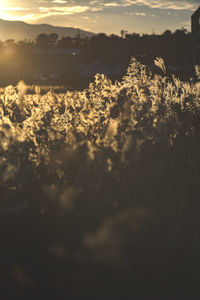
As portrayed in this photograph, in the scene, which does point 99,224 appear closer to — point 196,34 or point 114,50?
point 196,34

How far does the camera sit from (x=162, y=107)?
20.9 feet

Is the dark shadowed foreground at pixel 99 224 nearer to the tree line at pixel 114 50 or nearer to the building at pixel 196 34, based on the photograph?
the building at pixel 196 34

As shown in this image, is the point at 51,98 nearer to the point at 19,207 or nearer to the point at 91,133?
the point at 91,133

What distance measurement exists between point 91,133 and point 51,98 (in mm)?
1148

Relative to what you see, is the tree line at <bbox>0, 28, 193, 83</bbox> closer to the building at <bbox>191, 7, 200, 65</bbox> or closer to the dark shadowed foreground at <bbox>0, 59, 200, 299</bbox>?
the building at <bbox>191, 7, 200, 65</bbox>

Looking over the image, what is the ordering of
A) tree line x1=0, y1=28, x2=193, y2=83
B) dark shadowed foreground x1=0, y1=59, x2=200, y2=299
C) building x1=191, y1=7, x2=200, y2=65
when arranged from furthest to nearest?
tree line x1=0, y1=28, x2=193, y2=83
building x1=191, y1=7, x2=200, y2=65
dark shadowed foreground x1=0, y1=59, x2=200, y2=299

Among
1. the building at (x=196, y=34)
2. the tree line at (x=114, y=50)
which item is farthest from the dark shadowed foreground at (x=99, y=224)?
the tree line at (x=114, y=50)

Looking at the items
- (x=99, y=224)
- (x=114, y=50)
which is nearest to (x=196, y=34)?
(x=99, y=224)

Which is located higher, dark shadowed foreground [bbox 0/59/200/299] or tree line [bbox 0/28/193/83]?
tree line [bbox 0/28/193/83]

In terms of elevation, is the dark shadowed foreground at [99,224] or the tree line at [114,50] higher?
the tree line at [114,50]

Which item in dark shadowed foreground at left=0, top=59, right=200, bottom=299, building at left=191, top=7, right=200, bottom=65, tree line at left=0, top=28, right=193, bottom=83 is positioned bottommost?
dark shadowed foreground at left=0, top=59, right=200, bottom=299

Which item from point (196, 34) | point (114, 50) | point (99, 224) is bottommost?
point (99, 224)

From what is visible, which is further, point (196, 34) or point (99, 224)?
point (196, 34)

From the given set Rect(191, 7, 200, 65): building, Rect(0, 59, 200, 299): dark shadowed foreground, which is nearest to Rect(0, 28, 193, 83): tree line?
Rect(191, 7, 200, 65): building
